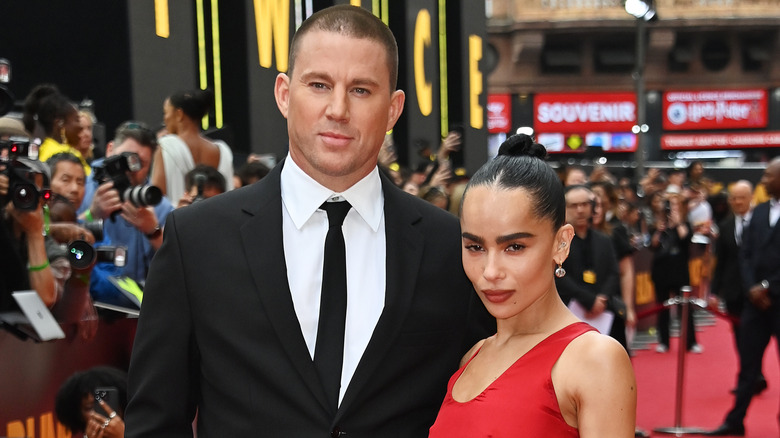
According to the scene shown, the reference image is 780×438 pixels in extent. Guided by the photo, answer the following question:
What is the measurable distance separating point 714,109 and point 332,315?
2956 cm

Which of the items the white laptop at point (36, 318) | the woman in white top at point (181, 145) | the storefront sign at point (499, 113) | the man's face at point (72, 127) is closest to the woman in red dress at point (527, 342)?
the white laptop at point (36, 318)

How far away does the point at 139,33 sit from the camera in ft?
24.2

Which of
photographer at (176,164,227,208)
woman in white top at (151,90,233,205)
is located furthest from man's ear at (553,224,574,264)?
woman in white top at (151,90,233,205)

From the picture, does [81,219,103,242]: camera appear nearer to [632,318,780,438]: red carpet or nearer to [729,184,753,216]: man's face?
[632,318,780,438]: red carpet

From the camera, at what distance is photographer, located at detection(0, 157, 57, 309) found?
379cm

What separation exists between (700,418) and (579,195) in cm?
235

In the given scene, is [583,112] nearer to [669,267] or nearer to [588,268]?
[669,267]

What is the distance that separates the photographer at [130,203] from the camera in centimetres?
461

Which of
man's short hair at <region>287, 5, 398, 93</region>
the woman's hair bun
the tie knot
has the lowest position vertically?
the tie knot

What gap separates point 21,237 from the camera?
3.92 metres

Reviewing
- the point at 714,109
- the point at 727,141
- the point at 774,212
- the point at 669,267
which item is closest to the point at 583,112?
the point at 714,109

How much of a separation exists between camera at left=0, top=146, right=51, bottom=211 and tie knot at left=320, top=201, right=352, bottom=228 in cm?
201

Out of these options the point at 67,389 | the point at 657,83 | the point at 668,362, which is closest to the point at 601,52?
the point at 657,83

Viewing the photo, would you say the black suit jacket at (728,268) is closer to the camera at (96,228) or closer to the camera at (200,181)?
the camera at (200,181)
